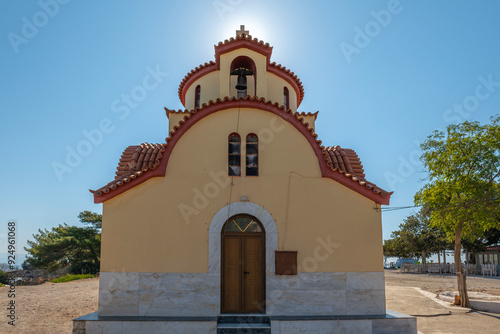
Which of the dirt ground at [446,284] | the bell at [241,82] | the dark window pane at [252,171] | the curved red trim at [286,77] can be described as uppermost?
the curved red trim at [286,77]

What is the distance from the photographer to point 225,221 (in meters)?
9.94

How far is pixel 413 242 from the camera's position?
36.3 m

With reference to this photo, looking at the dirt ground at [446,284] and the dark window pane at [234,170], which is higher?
the dark window pane at [234,170]

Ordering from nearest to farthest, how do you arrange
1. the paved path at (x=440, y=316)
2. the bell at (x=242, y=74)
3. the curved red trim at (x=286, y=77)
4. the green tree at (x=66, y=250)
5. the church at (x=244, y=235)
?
the church at (x=244, y=235) → the paved path at (x=440, y=316) → the bell at (x=242, y=74) → the curved red trim at (x=286, y=77) → the green tree at (x=66, y=250)

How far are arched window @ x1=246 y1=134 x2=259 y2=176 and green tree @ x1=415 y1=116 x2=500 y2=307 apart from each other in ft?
27.1

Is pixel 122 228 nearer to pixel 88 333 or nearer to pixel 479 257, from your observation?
pixel 88 333

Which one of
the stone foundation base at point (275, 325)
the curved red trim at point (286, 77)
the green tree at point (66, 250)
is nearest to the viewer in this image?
the stone foundation base at point (275, 325)

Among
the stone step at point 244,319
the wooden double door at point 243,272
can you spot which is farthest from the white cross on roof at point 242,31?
the stone step at point 244,319

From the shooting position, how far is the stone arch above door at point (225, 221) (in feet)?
32.0

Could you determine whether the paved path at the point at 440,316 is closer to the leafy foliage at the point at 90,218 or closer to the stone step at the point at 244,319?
the stone step at the point at 244,319

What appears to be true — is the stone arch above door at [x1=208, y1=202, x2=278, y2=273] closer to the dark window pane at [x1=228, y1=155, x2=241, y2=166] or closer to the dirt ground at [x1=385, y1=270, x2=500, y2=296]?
the dark window pane at [x1=228, y1=155, x2=241, y2=166]

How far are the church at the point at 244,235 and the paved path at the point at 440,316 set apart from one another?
8.39 feet

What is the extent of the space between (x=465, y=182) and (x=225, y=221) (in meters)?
9.74

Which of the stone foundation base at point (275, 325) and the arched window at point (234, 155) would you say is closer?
the stone foundation base at point (275, 325)
